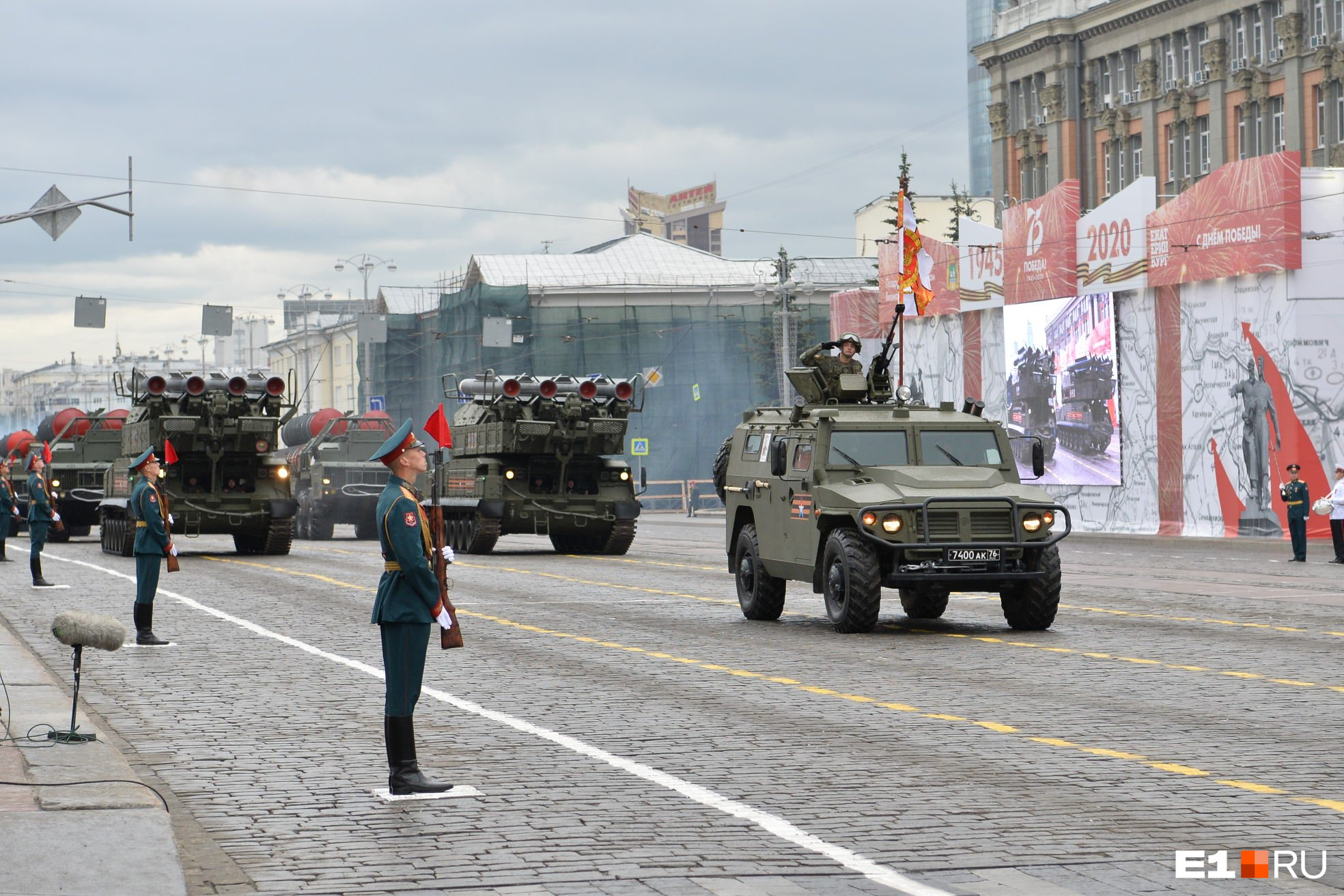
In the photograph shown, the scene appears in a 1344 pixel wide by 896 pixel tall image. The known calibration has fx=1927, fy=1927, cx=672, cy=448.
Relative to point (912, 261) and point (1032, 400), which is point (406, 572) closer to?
point (912, 261)

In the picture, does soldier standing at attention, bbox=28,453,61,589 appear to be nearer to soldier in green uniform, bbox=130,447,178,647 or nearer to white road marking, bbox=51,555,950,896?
soldier in green uniform, bbox=130,447,178,647

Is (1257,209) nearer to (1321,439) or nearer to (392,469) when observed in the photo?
(1321,439)

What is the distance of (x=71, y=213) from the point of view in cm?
2648

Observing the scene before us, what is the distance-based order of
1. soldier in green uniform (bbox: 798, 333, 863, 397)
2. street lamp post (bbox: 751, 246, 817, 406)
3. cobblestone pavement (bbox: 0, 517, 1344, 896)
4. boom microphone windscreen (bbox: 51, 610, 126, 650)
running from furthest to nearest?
street lamp post (bbox: 751, 246, 817, 406) < soldier in green uniform (bbox: 798, 333, 863, 397) < boom microphone windscreen (bbox: 51, 610, 126, 650) < cobblestone pavement (bbox: 0, 517, 1344, 896)

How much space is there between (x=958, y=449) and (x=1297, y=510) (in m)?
15.2

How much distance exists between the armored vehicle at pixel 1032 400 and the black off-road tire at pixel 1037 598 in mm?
27536

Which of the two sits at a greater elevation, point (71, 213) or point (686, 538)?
point (71, 213)

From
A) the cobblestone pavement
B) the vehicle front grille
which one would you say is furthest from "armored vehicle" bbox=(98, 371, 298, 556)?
the vehicle front grille

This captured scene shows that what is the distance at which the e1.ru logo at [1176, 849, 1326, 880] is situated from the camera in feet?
24.3

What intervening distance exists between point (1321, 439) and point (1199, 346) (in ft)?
14.2

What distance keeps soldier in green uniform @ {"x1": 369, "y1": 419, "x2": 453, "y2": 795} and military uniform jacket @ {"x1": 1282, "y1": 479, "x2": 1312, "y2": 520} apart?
83.9ft

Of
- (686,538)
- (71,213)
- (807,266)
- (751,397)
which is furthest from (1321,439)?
(807,266)

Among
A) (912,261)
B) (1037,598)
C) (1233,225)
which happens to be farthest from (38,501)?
(1233,225)

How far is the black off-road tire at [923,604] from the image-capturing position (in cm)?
2000
